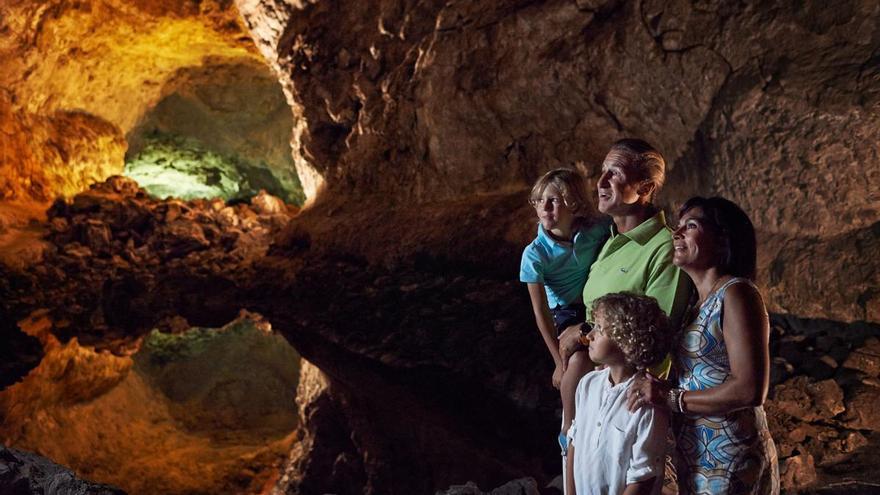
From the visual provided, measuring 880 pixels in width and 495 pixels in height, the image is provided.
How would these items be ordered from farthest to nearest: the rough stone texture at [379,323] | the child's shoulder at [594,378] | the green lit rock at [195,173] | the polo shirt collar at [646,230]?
the green lit rock at [195,173]
the rough stone texture at [379,323]
the polo shirt collar at [646,230]
the child's shoulder at [594,378]

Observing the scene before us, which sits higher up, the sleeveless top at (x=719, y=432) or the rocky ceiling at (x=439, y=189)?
the rocky ceiling at (x=439, y=189)

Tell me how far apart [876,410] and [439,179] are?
17.5 ft

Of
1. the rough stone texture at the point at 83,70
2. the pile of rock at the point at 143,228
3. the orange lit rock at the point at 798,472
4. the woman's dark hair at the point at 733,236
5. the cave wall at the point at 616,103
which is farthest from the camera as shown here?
the rough stone texture at the point at 83,70

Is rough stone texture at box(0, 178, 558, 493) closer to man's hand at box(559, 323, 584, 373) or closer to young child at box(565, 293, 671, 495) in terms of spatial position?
man's hand at box(559, 323, 584, 373)

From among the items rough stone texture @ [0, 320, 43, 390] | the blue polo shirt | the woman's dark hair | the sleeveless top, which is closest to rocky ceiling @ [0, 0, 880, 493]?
rough stone texture @ [0, 320, 43, 390]

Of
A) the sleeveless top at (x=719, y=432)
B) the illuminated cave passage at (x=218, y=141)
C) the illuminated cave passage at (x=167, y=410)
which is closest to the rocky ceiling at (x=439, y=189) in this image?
the illuminated cave passage at (x=167, y=410)

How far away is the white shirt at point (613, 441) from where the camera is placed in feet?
5.85

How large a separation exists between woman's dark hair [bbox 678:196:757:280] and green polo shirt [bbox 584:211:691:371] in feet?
0.77

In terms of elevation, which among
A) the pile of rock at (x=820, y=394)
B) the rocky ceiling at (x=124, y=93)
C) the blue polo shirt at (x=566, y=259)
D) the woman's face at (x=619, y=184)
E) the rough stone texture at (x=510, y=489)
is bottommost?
the rough stone texture at (x=510, y=489)

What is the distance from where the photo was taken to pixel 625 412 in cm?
181

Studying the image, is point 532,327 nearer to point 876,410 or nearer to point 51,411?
point 876,410

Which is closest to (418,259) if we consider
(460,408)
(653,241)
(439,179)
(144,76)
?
(439,179)

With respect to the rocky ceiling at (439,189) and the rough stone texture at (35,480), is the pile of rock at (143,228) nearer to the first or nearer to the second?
the rocky ceiling at (439,189)

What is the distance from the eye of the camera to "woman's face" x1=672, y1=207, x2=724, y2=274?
1.83 metres
